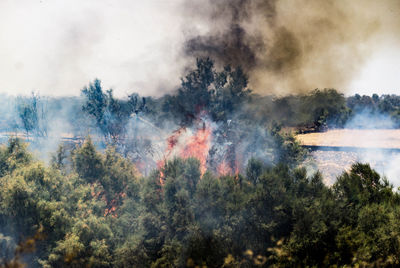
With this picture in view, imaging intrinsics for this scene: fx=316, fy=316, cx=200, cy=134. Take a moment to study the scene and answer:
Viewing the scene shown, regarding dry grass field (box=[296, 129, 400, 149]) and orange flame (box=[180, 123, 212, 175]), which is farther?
orange flame (box=[180, 123, 212, 175])

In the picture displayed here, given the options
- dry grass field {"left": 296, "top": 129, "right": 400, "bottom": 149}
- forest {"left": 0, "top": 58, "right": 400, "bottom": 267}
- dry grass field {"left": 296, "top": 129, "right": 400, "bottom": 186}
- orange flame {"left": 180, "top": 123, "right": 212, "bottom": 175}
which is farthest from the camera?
orange flame {"left": 180, "top": 123, "right": 212, "bottom": 175}

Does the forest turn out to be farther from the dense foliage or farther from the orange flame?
the orange flame

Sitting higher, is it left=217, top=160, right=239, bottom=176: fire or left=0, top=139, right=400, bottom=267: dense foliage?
left=217, top=160, right=239, bottom=176: fire

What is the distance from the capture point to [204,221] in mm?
20844

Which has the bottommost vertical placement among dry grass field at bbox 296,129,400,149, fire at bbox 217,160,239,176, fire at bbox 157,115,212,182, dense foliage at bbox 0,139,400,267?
dense foliage at bbox 0,139,400,267

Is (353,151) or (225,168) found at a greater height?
(353,151)

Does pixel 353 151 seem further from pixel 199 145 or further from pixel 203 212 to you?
pixel 203 212

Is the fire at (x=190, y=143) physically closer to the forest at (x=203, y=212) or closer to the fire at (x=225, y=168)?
the fire at (x=225, y=168)

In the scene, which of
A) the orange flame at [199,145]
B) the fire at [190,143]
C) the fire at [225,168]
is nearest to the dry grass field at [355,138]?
the fire at [225,168]

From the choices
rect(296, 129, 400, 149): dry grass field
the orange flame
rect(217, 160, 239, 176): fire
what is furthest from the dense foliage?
the orange flame

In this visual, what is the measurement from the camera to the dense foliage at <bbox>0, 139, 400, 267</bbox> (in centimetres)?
1805

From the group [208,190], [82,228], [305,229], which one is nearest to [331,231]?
[305,229]

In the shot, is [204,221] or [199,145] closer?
[204,221]

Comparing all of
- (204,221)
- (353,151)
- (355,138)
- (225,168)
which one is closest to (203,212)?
(204,221)
